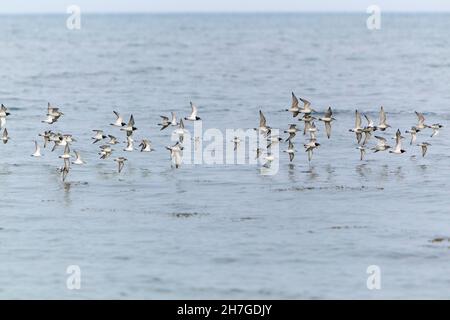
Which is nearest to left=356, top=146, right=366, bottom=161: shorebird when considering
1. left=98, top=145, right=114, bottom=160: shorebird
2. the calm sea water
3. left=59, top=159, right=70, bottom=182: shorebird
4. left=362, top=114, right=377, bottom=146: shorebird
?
the calm sea water

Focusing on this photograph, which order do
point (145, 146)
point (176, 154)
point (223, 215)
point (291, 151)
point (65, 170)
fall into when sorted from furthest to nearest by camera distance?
1. point (145, 146)
2. point (291, 151)
3. point (176, 154)
4. point (65, 170)
5. point (223, 215)

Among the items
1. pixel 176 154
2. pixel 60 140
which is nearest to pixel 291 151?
pixel 176 154

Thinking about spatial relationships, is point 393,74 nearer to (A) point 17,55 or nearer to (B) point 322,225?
(A) point 17,55

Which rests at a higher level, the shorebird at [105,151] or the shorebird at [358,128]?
the shorebird at [358,128]

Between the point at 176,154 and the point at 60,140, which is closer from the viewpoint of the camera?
the point at 176,154

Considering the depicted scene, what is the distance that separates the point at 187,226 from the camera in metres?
34.2

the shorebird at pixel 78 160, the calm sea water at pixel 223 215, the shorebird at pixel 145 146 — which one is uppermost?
the shorebird at pixel 145 146

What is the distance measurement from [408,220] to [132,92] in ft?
149

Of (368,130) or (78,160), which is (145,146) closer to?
(78,160)

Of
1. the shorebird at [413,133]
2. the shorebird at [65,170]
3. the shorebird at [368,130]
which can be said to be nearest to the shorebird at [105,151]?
the shorebird at [65,170]

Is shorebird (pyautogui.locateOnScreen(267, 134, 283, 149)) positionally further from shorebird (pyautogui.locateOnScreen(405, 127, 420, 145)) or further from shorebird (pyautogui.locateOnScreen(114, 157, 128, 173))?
shorebird (pyautogui.locateOnScreen(114, 157, 128, 173))

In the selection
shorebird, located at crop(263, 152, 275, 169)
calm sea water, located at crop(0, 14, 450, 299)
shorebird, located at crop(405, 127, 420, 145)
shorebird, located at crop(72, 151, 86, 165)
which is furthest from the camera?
shorebird, located at crop(405, 127, 420, 145)

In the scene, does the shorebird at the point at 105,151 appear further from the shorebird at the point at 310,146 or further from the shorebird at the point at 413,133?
the shorebird at the point at 413,133
